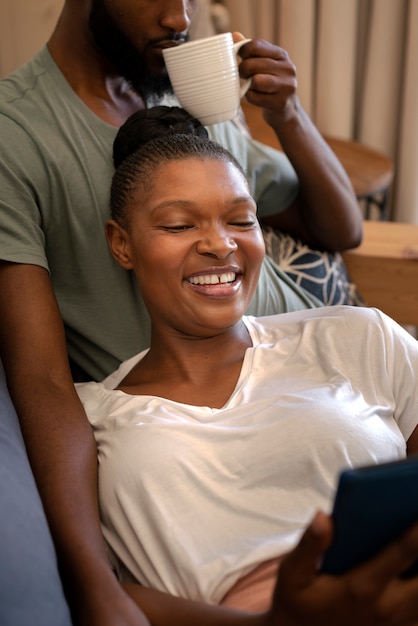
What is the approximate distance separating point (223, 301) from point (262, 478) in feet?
0.84

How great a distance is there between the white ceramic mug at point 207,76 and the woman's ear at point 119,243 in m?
0.25

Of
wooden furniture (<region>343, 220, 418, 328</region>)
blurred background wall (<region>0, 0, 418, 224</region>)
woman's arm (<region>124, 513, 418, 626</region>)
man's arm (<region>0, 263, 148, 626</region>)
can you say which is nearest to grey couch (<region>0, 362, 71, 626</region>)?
man's arm (<region>0, 263, 148, 626</region>)

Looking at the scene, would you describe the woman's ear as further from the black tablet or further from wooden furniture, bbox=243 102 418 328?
wooden furniture, bbox=243 102 418 328

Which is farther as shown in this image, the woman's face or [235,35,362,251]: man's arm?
[235,35,362,251]: man's arm

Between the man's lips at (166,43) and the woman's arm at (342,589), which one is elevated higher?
the man's lips at (166,43)

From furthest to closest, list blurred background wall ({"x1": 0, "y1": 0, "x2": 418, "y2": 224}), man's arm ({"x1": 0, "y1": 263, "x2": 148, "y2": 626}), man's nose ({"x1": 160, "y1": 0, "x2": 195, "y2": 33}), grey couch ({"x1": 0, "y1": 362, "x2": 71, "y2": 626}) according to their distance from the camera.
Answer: blurred background wall ({"x1": 0, "y1": 0, "x2": 418, "y2": 224}) < man's nose ({"x1": 160, "y1": 0, "x2": 195, "y2": 33}) < man's arm ({"x1": 0, "y1": 263, "x2": 148, "y2": 626}) < grey couch ({"x1": 0, "y1": 362, "x2": 71, "y2": 626})

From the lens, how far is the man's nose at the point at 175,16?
1.33 m

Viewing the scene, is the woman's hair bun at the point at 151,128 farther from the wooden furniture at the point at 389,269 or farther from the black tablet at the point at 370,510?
the black tablet at the point at 370,510

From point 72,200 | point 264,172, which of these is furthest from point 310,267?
point 72,200

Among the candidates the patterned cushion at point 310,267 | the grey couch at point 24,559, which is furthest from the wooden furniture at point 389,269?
the grey couch at point 24,559

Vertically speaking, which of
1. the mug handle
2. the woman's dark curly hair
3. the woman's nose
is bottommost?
the woman's nose

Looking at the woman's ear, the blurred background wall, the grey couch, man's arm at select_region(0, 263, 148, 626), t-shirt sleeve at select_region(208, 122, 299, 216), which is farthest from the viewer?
the blurred background wall

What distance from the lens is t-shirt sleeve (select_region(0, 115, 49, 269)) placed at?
4.01ft

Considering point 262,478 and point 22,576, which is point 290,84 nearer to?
point 262,478
